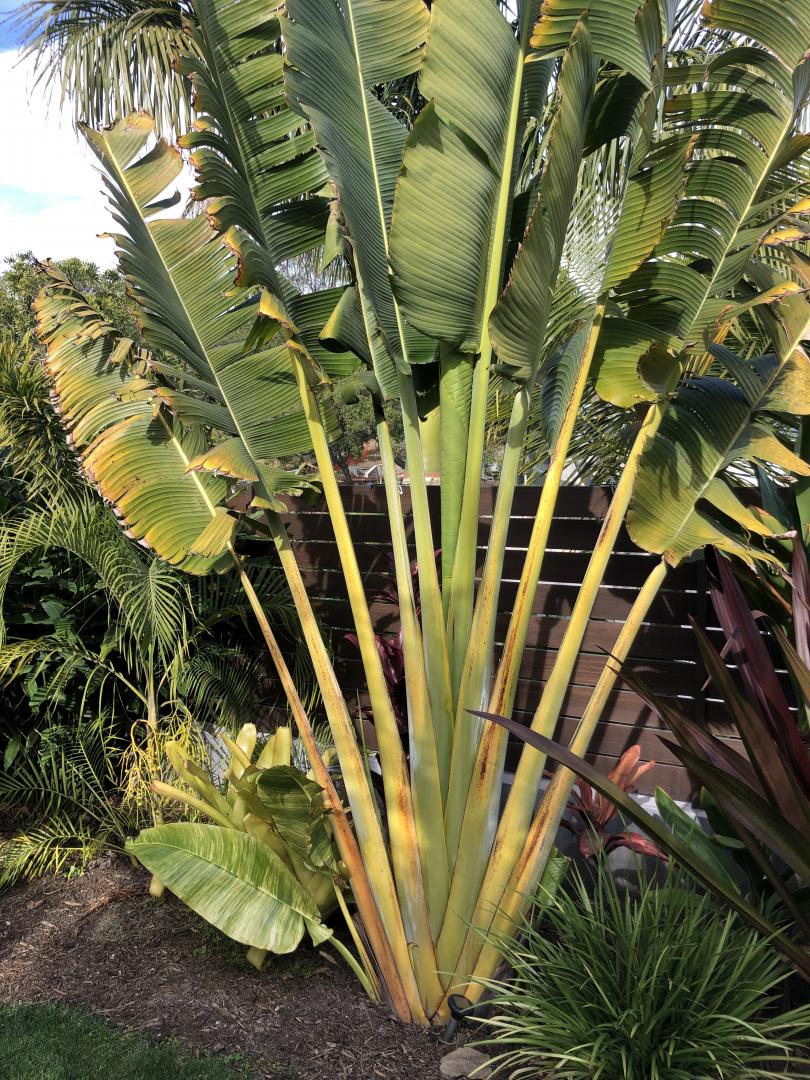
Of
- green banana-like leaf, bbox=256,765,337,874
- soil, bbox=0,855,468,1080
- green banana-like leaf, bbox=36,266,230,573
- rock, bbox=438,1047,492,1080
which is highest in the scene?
green banana-like leaf, bbox=36,266,230,573

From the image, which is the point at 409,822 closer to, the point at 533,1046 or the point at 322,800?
the point at 322,800

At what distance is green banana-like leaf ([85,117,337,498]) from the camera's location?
3752 millimetres

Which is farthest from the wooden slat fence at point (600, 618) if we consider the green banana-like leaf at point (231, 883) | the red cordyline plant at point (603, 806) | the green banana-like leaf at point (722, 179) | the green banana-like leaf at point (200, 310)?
the green banana-like leaf at point (231, 883)

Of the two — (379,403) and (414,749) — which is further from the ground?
(379,403)

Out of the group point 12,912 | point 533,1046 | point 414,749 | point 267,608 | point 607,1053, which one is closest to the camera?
point 607,1053

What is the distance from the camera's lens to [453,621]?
11.7ft

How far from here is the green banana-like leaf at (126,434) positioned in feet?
12.9

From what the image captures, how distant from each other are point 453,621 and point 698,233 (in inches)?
70.5

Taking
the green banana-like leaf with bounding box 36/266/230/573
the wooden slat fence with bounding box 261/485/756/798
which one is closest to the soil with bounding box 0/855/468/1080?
the green banana-like leaf with bounding box 36/266/230/573

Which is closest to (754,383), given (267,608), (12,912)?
(267,608)

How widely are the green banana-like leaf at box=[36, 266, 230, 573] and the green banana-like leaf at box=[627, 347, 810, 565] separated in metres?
1.76

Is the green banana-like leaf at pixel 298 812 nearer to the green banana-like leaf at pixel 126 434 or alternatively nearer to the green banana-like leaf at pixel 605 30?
the green banana-like leaf at pixel 126 434

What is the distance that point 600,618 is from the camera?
15.4 feet

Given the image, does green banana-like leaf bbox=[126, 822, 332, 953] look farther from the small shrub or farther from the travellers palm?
the small shrub
